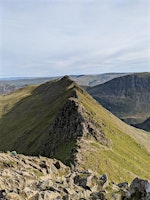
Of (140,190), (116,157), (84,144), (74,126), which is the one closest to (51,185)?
(140,190)

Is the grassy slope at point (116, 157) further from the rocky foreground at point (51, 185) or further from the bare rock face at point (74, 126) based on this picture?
the rocky foreground at point (51, 185)

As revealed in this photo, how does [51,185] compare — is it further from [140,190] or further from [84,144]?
[84,144]

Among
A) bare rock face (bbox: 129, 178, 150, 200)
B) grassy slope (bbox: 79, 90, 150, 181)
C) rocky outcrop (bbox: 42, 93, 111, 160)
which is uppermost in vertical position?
bare rock face (bbox: 129, 178, 150, 200)

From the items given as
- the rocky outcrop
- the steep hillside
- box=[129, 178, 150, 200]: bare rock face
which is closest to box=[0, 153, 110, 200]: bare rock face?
box=[129, 178, 150, 200]: bare rock face

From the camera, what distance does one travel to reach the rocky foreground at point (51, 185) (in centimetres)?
5553

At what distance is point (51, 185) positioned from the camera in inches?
2768

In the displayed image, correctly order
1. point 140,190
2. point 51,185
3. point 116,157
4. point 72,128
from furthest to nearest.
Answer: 1. point 72,128
2. point 116,157
3. point 51,185
4. point 140,190

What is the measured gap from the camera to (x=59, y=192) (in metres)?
64.4

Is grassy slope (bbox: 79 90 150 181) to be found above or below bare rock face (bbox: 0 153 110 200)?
below

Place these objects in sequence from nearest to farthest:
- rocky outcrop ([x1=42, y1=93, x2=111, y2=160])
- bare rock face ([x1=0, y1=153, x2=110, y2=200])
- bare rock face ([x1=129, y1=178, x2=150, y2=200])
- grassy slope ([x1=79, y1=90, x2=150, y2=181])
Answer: bare rock face ([x1=129, y1=178, x2=150, y2=200]), bare rock face ([x1=0, y1=153, x2=110, y2=200]), grassy slope ([x1=79, y1=90, x2=150, y2=181]), rocky outcrop ([x1=42, y1=93, x2=111, y2=160])

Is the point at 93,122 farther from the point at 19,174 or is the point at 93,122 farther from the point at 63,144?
the point at 19,174

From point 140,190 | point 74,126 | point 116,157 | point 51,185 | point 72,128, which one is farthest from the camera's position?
point 74,126

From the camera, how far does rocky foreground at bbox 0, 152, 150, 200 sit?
55.5m

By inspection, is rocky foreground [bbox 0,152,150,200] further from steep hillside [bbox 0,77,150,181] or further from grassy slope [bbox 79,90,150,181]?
grassy slope [bbox 79,90,150,181]
